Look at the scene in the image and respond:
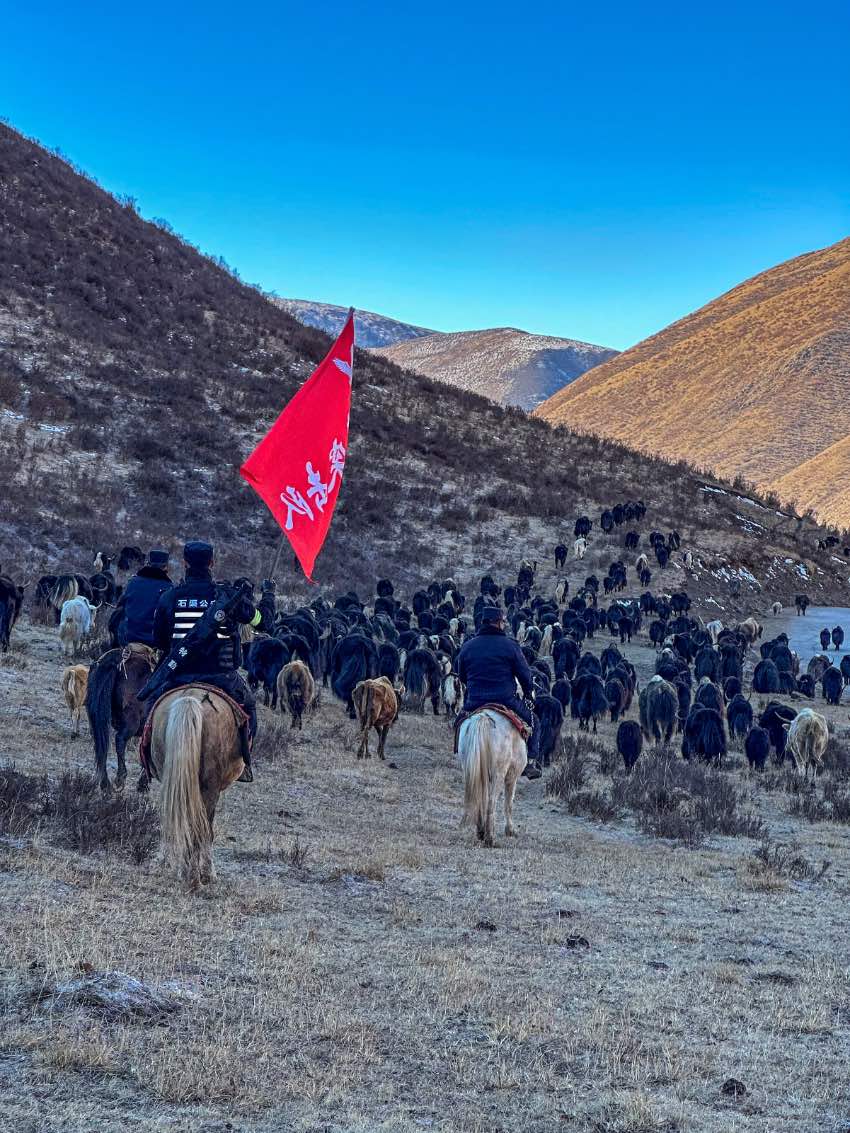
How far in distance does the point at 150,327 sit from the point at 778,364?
101 m

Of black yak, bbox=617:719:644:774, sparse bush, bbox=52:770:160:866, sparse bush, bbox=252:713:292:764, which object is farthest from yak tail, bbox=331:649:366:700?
sparse bush, bbox=52:770:160:866

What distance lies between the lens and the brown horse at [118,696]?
10852 mm

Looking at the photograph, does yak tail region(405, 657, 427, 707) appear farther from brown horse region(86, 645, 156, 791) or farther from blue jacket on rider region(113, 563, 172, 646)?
blue jacket on rider region(113, 563, 172, 646)

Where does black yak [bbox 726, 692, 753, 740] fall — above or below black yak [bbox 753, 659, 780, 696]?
below

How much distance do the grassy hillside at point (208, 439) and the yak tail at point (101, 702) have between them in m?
21.6

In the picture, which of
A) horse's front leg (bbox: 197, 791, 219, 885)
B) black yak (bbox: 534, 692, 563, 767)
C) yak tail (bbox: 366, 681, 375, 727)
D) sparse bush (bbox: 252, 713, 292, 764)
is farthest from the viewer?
black yak (bbox: 534, 692, 563, 767)

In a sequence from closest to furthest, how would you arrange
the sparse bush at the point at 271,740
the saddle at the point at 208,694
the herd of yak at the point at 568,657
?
1. the saddle at the point at 208,694
2. the sparse bush at the point at 271,740
3. the herd of yak at the point at 568,657

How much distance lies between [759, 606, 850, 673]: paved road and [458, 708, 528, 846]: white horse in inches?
1009

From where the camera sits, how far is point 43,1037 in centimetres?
479

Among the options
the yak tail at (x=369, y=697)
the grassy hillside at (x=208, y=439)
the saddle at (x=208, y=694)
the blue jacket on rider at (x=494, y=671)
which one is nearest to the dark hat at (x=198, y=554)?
the saddle at (x=208, y=694)

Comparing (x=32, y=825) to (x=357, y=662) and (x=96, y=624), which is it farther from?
(x=96, y=624)

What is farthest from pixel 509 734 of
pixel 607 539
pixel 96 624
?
pixel 607 539

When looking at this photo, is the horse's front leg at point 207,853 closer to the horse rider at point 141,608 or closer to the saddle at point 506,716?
the horse rider at point 141,608

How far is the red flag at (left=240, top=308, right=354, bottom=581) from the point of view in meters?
11.8
